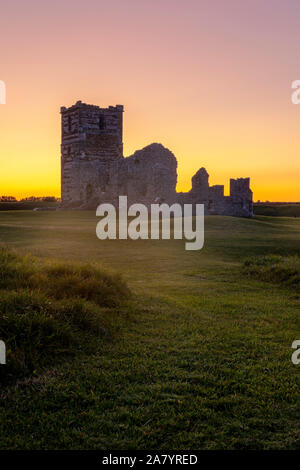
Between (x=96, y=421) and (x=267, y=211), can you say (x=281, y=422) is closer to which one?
(x=96, y=421)

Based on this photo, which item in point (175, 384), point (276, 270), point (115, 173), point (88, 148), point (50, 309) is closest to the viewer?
point (175, 384)

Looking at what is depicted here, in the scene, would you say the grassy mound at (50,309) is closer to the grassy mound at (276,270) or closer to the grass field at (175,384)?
the grass field at (175,384)

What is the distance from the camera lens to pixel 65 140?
49.5m

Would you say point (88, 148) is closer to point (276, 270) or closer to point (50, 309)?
point (276, 270)

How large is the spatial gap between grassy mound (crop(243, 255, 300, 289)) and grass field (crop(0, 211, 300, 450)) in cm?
140

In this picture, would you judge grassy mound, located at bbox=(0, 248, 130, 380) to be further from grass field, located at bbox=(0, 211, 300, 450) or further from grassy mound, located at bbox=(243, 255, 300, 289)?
grassy mound, located at bbox=(243, 255, 300, 289)

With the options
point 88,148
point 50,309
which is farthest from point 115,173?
point 50,309

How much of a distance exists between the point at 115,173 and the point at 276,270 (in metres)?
34.8

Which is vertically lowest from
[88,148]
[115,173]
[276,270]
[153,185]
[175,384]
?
[175,384]

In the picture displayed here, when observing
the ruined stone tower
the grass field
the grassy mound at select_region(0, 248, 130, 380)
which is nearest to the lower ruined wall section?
the ruined stone tower

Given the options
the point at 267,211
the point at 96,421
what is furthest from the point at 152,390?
the point at 267,211

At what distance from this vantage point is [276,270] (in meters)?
11.6

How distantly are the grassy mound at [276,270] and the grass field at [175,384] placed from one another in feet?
4.61
